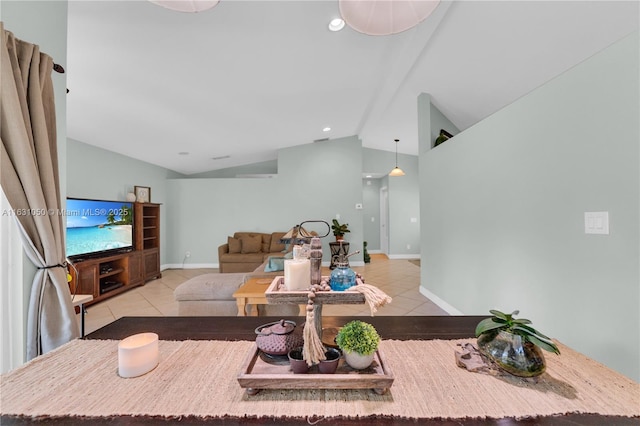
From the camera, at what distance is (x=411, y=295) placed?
A: 153 inches

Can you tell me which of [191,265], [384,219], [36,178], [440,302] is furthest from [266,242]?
[36,178]

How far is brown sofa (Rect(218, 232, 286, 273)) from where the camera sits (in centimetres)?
518

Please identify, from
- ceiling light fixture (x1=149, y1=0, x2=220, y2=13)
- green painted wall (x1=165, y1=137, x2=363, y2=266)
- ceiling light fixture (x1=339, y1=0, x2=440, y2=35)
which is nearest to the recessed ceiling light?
ceiling light fixture (x1=339, y1=0, x2=440, y2=35)

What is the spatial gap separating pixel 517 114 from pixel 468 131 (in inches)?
25.6

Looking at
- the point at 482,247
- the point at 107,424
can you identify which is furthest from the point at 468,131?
the point at 107,424

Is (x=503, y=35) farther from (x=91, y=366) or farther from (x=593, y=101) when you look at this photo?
(x=91, y=366)

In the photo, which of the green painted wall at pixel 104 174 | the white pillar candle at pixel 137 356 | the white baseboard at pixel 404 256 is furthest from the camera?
the white baseboard at pixel 404 256

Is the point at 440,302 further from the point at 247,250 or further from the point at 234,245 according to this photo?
the point at 234,245

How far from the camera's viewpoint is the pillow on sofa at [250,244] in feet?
18.5

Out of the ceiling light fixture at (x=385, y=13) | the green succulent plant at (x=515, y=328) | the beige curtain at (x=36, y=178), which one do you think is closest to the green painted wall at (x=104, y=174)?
→ the beige curtain at (x=36, y=178)

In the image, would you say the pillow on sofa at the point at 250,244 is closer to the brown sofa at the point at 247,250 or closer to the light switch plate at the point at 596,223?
the brown sofa at the point at 247,250

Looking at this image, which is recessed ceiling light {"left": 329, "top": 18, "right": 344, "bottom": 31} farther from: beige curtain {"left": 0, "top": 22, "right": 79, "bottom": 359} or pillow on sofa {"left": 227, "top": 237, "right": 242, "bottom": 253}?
pillow on sofa {"left": 227, "top": 237, "right": 242, "bottom": 253}

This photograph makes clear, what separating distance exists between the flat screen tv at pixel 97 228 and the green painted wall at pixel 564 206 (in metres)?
4.81

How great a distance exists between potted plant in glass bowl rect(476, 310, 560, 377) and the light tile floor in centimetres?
246
